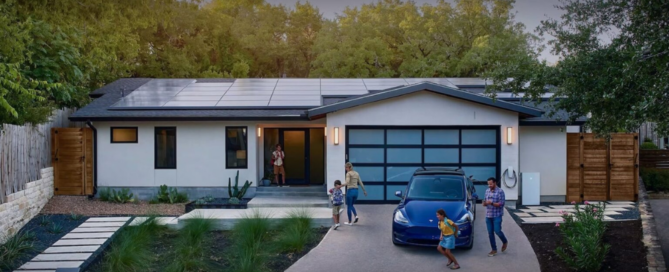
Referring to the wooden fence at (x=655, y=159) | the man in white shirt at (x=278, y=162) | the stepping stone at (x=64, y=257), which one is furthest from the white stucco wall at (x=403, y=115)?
the stepping stone at (x=64, y=257)

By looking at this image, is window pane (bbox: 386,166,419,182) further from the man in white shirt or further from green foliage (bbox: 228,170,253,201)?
green foliage (bbox: 228,170,253,201)

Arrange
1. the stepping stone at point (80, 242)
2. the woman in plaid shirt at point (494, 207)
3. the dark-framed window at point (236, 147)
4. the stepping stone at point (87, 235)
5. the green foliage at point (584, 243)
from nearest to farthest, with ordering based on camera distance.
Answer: the green foliage at point (584, 243), the woman in plaid shirt at point (494, 207), the stepping stone at point (80, 242), the stepping stone at point (87, 235), the dark-framed window at point (236, 147)

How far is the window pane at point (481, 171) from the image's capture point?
1770 centimetres

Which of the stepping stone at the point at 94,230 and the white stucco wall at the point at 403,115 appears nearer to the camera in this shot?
the stepping stone at the point at 94,230

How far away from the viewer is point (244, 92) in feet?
70.6

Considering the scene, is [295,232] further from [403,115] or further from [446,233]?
[403,115]

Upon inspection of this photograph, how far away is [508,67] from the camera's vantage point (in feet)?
39.4

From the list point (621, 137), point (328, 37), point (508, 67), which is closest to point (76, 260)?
point (508, 67)

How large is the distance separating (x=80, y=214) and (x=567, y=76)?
42.5ft

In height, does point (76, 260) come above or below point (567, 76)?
below

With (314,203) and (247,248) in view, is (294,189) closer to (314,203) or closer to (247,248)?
(314,203)

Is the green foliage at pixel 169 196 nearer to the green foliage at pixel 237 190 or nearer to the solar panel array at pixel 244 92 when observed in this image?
the green foliage at pixel 237 190

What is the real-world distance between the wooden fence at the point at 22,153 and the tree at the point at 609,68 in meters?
11.5

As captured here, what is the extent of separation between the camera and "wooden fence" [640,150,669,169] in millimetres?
20984
